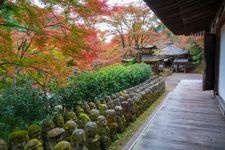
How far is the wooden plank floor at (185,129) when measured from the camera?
3.61 m

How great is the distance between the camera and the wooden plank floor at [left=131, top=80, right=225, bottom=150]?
3.61 metres

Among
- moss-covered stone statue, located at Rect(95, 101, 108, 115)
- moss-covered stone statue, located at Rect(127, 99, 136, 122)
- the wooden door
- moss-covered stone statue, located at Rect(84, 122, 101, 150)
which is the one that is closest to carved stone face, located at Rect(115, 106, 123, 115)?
moss-covered stone statue, located at Rect(95, 101, 108, 115)

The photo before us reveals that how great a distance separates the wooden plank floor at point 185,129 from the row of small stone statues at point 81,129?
1.56 ft

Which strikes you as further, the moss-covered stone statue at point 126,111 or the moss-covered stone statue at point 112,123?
the moss-covered stone statue at point 126,111

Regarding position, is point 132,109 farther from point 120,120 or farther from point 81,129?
point 81,129

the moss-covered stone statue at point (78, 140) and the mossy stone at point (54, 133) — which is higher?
the mossy stone at point (54, 133)

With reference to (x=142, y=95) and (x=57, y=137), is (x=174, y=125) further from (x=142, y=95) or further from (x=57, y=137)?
(x=57, y=137)

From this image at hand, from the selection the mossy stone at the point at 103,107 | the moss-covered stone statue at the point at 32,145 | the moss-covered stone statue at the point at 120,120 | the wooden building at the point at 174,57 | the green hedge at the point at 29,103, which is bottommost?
the moss-covered stone statue at the point at 120,120

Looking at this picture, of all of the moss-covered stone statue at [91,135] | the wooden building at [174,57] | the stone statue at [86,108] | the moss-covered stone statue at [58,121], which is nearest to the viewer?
the moss-covered stone statue at [91,135]

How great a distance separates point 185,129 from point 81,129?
212 centimetres

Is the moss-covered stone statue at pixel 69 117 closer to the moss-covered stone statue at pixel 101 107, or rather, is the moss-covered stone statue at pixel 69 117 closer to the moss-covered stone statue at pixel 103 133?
the moss-covered stone statue at pixel 103 133

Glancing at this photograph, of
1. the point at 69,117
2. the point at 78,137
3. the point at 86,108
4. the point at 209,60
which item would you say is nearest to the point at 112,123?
the point at 86,108

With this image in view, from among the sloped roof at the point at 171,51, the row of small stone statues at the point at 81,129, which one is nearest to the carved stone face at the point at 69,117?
the row of small stone statues at the point at 81,129

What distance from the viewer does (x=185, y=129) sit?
171 inches
